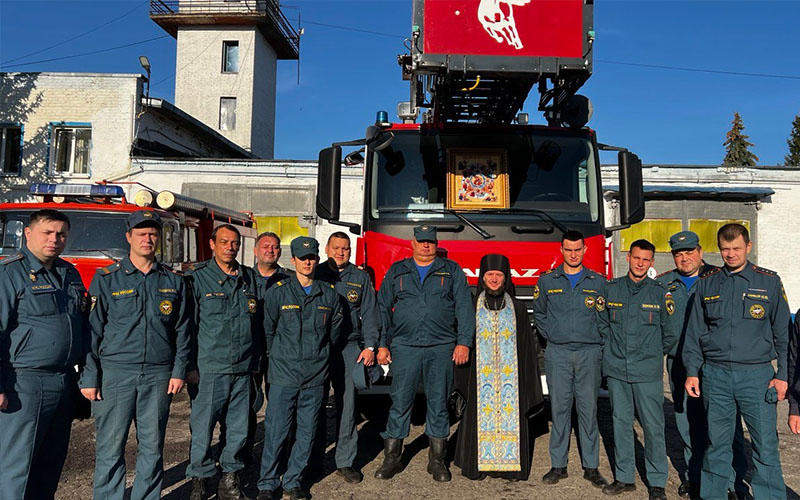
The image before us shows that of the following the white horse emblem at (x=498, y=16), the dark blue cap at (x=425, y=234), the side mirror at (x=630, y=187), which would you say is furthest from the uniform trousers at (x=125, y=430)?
the side mirror at (x=630, y=187)

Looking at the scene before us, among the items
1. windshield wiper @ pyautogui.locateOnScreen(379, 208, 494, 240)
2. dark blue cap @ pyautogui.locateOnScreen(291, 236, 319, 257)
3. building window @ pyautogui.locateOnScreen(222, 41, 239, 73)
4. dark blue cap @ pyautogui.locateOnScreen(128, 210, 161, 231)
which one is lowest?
dark blue cap @ pyautogui.locateOnScreen(291, 236, 319, 257)

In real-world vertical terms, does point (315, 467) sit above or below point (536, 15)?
below

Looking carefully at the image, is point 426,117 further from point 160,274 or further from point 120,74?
point 120,74

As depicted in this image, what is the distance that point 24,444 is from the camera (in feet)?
10.3

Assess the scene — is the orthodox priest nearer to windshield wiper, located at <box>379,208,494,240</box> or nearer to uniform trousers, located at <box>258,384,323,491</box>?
windshield wiper, located at <box>379,208,494,240</box>

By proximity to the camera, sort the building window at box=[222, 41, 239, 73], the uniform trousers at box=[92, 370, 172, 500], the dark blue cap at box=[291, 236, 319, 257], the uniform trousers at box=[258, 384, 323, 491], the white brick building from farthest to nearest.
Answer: the building window at box=[222, 41, 239, 73], the white brick building, the dark blue cap at box=[291, 236, 319, 257], the uniform trousers at box=[258, 384, 323, 491], the uniform trousers at box=[92, 370, 172, 500]

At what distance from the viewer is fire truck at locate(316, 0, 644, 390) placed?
177 inches

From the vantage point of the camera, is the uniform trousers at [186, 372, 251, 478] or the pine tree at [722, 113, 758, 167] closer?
the uniform trousers at [186, 372, 251, 478]

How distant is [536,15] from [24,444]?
4.40 metres

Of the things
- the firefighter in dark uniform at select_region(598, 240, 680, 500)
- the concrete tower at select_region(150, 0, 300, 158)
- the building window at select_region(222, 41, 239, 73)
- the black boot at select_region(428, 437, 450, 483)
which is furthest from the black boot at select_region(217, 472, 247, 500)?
the building window at select_region(222, 41, 239, 73)

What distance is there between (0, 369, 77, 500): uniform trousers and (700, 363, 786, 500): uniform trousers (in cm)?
400

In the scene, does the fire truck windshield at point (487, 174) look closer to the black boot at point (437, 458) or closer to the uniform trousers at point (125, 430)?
the black boot at point (437, 458)

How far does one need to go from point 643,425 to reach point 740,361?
2.82 feet

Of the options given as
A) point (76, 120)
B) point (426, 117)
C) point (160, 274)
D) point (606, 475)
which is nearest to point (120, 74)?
point (76, 120)
